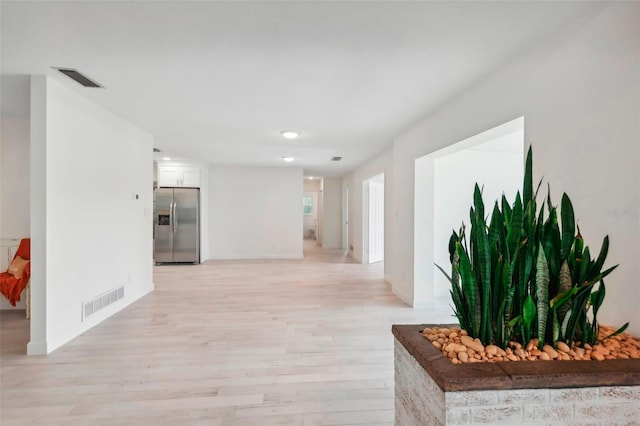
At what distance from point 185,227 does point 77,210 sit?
412cm

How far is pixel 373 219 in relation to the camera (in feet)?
24.9

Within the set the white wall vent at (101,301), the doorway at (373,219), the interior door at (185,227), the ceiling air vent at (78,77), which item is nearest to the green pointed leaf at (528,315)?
the ceiling air vent at (78,77)

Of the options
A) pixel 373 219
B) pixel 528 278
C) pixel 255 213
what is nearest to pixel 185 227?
pixel 255 213

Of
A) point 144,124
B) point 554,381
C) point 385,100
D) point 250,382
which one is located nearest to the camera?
point 554,381

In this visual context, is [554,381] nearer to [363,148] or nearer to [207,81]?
[207,81]

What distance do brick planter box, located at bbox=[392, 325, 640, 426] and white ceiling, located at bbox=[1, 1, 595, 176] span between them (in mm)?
1737

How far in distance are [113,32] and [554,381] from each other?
279 cm

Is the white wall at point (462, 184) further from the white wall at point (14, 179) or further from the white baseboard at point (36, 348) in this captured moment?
the white wall at point (14, 179)

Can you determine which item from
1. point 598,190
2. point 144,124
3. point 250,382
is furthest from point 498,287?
point 144,124

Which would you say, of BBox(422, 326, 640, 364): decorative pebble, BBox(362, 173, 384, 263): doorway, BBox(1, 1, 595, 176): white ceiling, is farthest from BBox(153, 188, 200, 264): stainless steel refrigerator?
BBox(422, 326, 640, 364): decorative pebble

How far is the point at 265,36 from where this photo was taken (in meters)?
1.96

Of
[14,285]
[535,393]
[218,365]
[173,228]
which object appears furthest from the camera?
[173,228]

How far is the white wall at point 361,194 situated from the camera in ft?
18.1

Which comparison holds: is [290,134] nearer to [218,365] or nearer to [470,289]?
[218,365]
